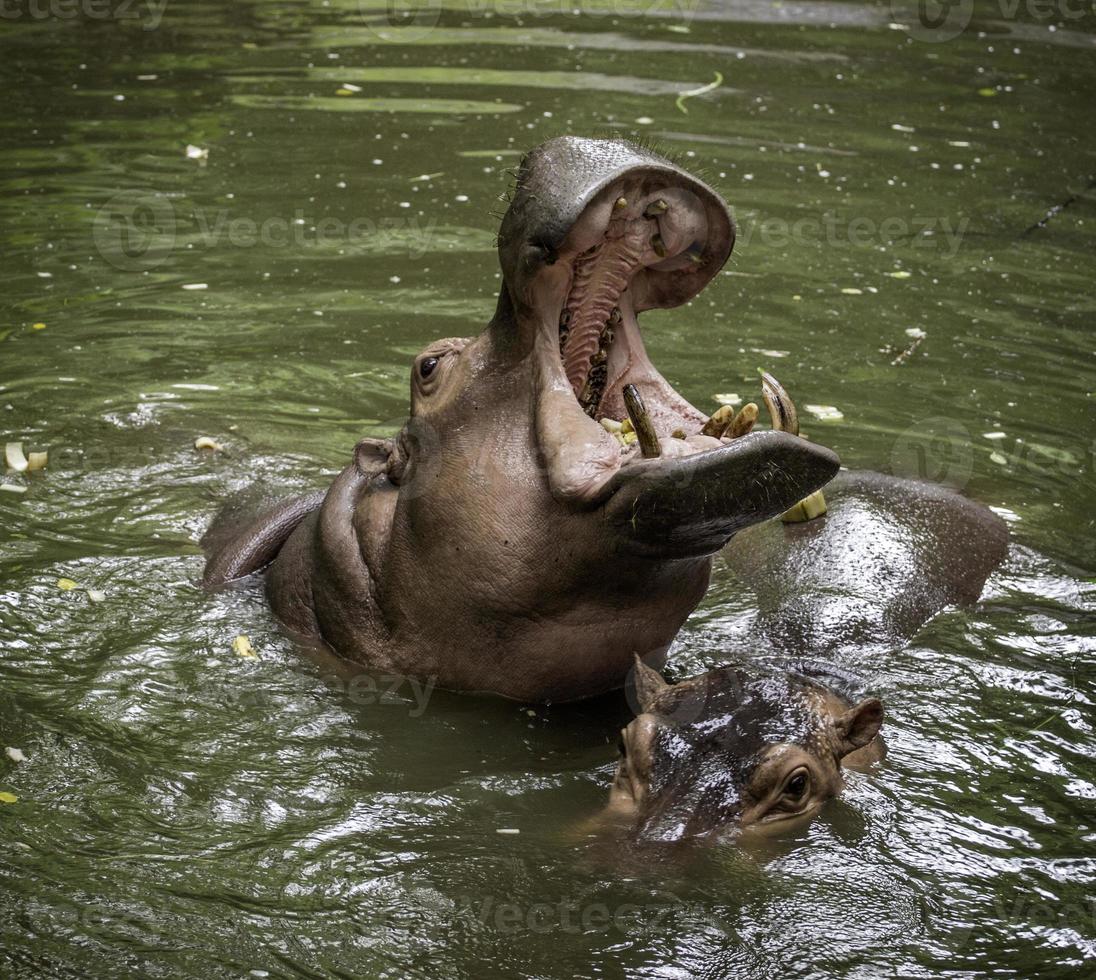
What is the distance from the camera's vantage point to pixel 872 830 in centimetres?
468

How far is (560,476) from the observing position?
4547mm

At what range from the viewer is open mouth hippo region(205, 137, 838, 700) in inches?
171

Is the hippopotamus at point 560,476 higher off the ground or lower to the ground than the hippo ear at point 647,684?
higher

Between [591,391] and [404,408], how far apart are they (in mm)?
3217

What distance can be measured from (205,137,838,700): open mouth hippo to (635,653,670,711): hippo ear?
0.14 m

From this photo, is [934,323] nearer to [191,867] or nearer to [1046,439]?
[1046,439]

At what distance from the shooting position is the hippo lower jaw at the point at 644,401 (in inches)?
165

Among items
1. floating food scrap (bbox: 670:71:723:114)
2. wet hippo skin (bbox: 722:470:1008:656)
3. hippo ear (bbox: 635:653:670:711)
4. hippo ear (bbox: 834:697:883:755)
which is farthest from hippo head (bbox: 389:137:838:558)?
floating food scrap (bbox: 670:71:723:114)

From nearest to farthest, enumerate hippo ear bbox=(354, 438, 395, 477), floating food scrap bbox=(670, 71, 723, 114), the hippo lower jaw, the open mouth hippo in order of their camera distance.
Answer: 1. the hippo lower jaw
2. the open mouth hippo
3. hippo ear bbox=(354, 438, 395, 477)
4. floating food scrap bbox=(670, 71, 723, 114)

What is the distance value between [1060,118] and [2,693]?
419 inches

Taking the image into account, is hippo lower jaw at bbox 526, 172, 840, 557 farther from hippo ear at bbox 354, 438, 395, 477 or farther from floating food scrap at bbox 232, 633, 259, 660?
floating food scrap at bbox 232, 633, 259, 660

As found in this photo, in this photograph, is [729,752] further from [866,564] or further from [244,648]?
[244,648]

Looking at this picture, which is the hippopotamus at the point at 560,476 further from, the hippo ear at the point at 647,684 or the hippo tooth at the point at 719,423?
the hippo ear at the point at 647,684

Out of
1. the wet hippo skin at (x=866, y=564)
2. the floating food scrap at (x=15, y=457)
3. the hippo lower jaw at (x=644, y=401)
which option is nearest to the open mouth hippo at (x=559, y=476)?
the hippo lower jaw at (x=644, y=401)
